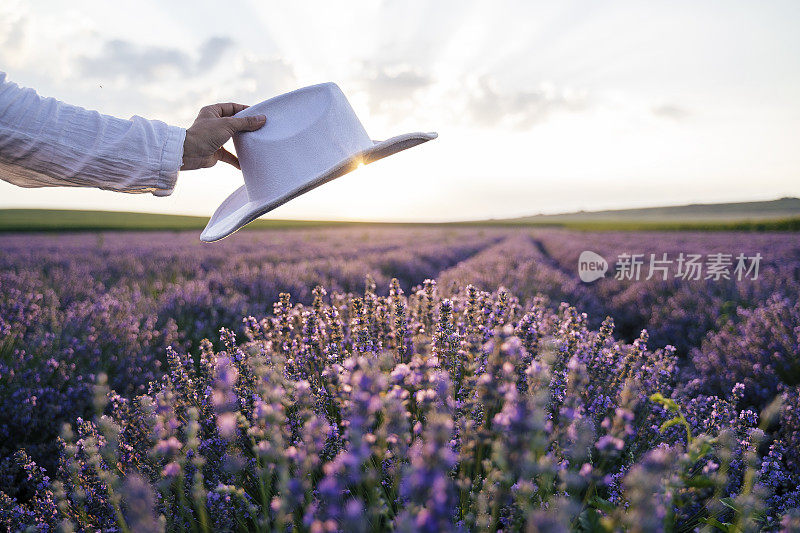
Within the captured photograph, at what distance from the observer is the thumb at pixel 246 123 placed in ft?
6.53

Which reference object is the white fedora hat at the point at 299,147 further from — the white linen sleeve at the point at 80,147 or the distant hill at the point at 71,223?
the distant hill at the point at 71,223

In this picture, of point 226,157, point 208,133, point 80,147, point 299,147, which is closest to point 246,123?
point 208,133

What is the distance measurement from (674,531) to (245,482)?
1438 mm

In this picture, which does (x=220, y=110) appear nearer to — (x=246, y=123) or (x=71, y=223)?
(x=246, y=123)

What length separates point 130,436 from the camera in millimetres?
1856

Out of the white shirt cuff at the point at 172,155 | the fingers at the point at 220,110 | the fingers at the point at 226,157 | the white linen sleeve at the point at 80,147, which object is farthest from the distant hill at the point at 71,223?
the white shirt cuff at the point at 172,155

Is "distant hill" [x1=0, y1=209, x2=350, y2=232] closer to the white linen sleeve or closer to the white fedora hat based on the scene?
the white linen sleeve

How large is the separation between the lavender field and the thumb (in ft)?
2.70

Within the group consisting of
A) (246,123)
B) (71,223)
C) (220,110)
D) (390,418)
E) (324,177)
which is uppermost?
(71,223)

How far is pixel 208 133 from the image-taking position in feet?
6.57

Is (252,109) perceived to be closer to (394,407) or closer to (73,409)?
(394,407)

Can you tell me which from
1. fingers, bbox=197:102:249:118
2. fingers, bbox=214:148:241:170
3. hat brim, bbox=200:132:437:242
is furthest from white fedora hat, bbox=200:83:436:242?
fingers, bbox=214:148:241:170

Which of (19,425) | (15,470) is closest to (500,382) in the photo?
(15,470)

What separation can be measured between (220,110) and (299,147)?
549 mm
